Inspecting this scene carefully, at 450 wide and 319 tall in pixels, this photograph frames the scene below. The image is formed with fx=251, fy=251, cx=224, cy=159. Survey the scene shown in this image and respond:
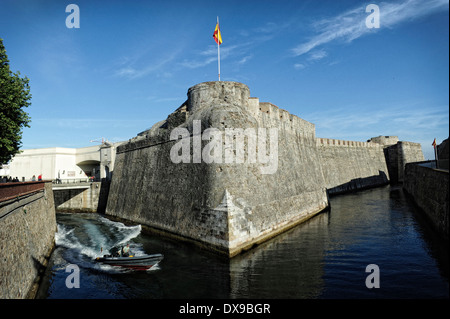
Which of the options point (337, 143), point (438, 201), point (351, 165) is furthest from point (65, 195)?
point (351, 165)

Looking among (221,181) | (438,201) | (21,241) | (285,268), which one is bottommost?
(285,268)

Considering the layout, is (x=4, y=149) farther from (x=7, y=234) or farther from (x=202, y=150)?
(x=202, y=150)

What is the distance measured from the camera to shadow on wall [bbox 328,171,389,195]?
143 ft

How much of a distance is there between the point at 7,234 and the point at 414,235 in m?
23.3

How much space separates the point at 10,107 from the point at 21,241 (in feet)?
35.8

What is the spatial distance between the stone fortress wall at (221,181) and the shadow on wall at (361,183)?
1471 centimetres

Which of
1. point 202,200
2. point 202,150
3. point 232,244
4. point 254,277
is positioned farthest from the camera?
point 202,150

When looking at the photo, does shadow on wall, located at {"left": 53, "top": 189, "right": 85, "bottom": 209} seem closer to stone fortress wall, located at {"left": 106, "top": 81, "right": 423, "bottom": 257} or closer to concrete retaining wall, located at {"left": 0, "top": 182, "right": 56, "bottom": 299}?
stone fortress wall, located at {"left": 106, "top": 81, "right": 423, "bottom": 257}

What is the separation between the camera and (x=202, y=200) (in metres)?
16.0

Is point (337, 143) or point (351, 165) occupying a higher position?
point (337, 143)

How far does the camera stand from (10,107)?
691 inches

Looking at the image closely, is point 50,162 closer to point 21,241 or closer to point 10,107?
point 10,107

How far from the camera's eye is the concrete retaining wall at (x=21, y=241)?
9.32 meters
